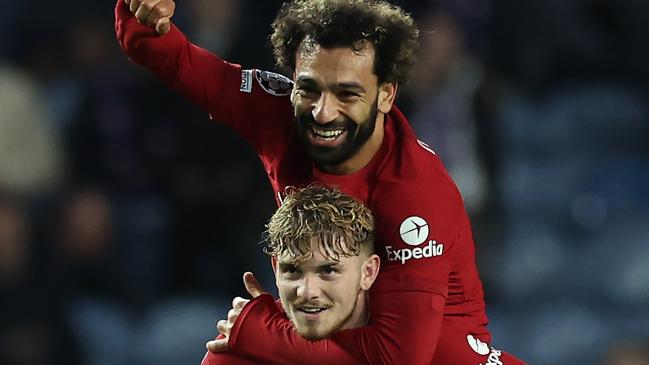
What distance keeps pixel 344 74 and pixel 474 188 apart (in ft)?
8.08

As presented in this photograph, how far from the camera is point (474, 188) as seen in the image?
5.77m

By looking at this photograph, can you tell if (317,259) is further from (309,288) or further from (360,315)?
(360,315)

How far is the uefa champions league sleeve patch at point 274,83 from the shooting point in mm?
3660

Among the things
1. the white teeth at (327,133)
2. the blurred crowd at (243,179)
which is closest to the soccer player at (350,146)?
the white teeth at (327,133)

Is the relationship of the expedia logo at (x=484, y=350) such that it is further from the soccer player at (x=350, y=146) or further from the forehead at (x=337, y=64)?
the forehead at (x=337, y=64)

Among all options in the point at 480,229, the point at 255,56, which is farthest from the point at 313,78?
the point at 480,229

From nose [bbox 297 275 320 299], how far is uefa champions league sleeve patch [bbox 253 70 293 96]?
0.49m

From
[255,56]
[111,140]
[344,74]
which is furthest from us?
[111,140]

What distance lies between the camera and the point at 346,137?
3.43 m

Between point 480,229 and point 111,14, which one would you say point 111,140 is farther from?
point 480,229

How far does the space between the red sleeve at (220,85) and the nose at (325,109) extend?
24 cm

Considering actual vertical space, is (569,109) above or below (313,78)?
above

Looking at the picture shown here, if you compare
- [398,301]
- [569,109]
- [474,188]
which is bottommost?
[398,301]

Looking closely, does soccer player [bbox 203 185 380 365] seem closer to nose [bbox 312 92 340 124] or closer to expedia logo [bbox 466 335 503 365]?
nose [bbox 312 92 340 124]
